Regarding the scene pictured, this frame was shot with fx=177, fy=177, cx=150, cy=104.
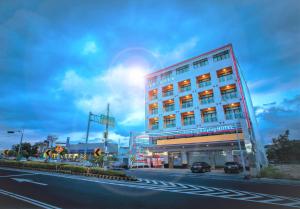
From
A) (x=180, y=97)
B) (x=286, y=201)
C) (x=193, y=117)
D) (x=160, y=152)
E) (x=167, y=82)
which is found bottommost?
(x=286, y=201)

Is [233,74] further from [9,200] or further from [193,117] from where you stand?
[9,200]

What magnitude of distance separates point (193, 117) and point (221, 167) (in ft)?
33.1

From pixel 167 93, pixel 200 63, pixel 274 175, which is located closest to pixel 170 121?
pixel 167 93

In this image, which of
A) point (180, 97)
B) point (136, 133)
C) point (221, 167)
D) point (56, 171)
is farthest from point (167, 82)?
point (56, 171)

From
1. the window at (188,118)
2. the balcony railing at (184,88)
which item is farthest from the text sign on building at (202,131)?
the balcony railing at (184,88)

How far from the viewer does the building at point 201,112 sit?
2920cm

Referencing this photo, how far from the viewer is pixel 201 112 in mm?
33156

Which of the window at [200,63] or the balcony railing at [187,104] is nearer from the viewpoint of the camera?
the balcony railing at [187,104]

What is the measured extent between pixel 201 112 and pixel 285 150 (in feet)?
132

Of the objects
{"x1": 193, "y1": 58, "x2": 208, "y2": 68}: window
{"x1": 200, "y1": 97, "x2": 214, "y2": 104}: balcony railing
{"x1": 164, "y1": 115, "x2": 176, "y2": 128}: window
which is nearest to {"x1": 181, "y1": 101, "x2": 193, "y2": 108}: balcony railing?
{"x1": 200, "y1": 97, "x2": 214, "y2": 104}: balcony railing

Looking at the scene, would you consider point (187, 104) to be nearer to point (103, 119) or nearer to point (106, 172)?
point (103, 119)

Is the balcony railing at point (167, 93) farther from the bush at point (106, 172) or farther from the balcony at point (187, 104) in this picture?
the bush at point (106, 172)

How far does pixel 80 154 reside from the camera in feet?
216

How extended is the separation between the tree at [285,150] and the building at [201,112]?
27292 mm
